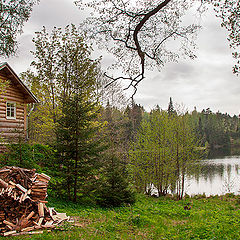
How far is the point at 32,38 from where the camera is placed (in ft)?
50.5

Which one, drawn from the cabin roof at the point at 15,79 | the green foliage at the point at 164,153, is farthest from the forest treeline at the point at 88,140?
the cabin roof at the point at 15,79

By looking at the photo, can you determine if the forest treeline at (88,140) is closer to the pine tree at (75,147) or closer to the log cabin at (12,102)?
the pine tree at (75,147)

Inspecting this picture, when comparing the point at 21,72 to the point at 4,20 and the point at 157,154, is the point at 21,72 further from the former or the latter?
the point at 157,154

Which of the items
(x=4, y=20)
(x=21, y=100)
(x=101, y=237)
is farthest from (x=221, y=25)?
(x=21, y=100)

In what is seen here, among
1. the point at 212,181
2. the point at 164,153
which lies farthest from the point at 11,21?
the point at 212,181

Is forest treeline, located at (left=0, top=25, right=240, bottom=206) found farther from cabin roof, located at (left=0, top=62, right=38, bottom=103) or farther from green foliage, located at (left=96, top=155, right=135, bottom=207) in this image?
cabin roof, located at (left=0, top=62, right=38, bottom=103)

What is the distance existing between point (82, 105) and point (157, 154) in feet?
30.6

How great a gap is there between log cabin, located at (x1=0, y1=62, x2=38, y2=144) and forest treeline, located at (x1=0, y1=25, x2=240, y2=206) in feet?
4.00

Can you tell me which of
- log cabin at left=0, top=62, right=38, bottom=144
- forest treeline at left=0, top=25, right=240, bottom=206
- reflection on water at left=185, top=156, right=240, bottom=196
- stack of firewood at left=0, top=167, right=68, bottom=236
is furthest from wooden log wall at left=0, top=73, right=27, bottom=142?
reflection on water at left=185, top=156, right=240, bottom=196

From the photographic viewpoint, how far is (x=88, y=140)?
11492mm

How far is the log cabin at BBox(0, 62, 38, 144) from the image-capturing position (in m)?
13.7

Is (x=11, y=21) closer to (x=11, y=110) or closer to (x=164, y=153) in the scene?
(x=11, y=110)

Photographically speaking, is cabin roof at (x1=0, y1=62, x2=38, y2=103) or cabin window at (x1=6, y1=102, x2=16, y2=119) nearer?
cabin roof at (x1=0, y1=62, x2=38, y2=103)

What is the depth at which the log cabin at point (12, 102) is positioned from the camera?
13.7 m
